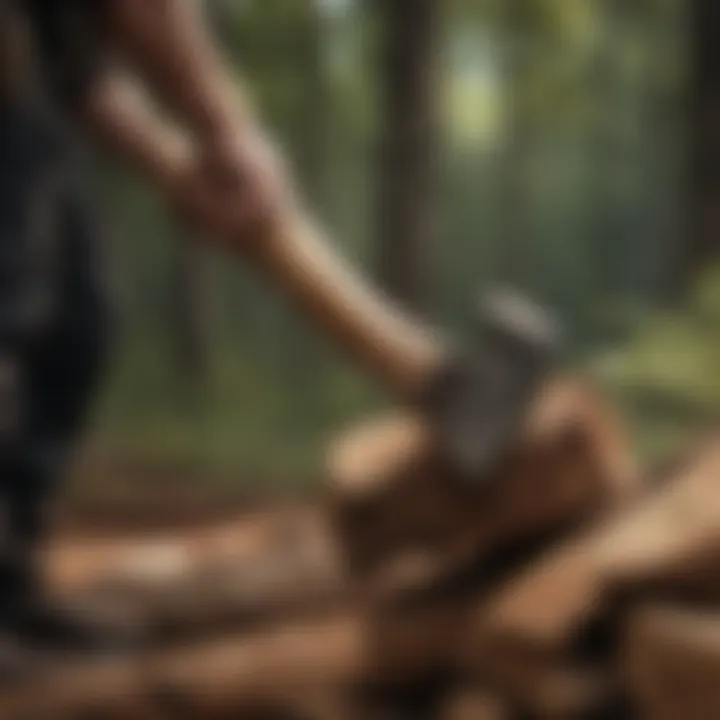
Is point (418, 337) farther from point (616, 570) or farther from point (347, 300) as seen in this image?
point (616, 570)

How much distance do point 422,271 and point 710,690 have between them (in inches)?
13.2

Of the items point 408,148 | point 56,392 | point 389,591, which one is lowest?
point 389,591

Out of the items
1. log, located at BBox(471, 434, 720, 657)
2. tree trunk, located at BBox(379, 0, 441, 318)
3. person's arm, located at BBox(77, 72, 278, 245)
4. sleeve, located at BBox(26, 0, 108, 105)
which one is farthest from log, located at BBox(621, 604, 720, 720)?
sleeve, located at BBox(26, 0, 108, 105)

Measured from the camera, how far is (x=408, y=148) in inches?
42.2

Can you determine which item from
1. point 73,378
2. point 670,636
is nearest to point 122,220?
point 73,378

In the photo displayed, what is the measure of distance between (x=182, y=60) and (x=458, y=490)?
0.35 meters

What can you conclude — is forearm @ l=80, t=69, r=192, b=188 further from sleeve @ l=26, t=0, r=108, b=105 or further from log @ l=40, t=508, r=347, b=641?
log @ l=40, t=508, r=347, b=641

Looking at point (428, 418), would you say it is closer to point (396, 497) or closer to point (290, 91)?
point (396, 497)

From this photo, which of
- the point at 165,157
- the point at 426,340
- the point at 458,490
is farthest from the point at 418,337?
the point at 165,157

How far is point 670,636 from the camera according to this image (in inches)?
39.5

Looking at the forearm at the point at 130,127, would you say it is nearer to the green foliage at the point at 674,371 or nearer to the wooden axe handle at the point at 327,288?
the wooden axe handle at the point at 327,288

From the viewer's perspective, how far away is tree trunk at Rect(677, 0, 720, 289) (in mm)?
1052

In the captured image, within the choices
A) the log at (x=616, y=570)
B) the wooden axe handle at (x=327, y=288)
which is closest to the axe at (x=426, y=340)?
the wooden axe handle at (x=327, y=288)

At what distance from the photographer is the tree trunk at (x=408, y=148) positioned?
3.47 feet
